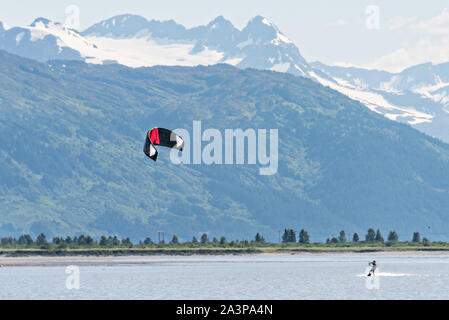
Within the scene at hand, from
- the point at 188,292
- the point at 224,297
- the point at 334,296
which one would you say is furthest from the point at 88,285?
the point at 334,296

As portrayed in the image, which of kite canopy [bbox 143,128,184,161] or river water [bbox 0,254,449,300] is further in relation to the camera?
river water [bbox 0,254,449,300]

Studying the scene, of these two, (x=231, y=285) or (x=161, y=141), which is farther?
(x=231, y=285)

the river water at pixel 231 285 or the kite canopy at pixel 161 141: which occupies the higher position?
the kite canopy at pixel 161 141

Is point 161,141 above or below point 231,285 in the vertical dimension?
above

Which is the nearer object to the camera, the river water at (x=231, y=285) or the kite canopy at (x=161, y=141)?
the kite canopy at (x=161, y=141)

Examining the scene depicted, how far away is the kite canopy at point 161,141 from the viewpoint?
92450mm

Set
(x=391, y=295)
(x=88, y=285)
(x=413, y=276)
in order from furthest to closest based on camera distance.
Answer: (x=413, y=276) → (x=88, y=285) → (x=391, y=295)

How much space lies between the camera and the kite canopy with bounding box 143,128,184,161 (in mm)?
92450

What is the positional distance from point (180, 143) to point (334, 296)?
50198 millimetres

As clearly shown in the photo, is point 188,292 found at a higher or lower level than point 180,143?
lower

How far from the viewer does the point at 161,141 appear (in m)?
97.8
